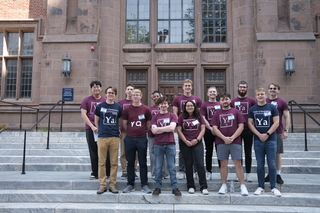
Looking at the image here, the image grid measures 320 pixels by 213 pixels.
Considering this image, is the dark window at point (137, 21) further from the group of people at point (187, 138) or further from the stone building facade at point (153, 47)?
the group of people at point (187, 138)

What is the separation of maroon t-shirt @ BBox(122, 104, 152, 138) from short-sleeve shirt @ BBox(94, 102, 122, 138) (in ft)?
0.67

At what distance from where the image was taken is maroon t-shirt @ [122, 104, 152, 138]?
16.8 feet

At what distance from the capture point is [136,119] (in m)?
5.16

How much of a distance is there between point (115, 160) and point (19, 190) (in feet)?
6.48

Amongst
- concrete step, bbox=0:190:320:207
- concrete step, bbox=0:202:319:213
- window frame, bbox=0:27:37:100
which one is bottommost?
concrete step, bbox=0:202:319:213

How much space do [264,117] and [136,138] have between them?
2421 mm

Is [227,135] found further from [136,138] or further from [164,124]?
[136,138]

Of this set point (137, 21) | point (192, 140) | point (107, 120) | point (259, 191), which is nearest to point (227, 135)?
point (192, 140)

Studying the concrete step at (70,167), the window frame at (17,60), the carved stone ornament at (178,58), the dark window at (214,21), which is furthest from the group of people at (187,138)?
the window frame at (17,60)

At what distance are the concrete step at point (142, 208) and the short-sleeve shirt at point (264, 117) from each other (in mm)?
1265

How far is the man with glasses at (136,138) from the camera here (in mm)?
5047

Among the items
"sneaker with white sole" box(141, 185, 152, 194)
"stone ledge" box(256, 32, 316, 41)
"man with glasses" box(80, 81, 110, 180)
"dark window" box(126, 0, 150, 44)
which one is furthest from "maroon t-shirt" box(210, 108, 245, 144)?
"dark window" box(126, 0, 150, 44)

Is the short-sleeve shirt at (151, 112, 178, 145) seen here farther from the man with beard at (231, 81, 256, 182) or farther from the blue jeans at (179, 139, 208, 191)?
the man with beard at (231, 81, 256, 182)

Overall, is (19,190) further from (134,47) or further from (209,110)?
(134,47)
